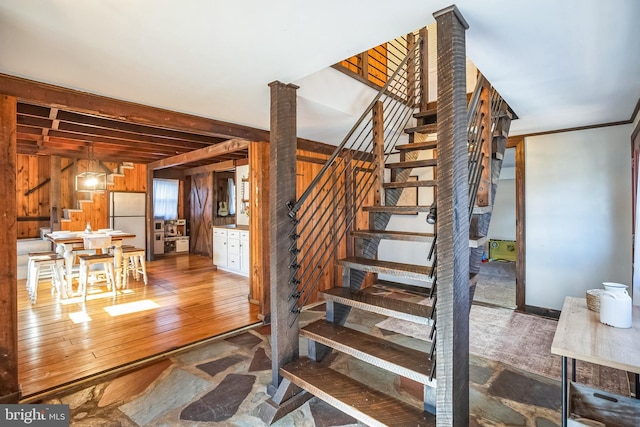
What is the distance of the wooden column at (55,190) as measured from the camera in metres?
6.46

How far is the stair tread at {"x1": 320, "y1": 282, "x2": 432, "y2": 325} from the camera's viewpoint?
1809 millimetres

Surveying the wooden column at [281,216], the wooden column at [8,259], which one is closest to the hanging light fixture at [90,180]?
the wooden column at [8,259]

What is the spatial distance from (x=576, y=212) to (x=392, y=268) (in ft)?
10.0

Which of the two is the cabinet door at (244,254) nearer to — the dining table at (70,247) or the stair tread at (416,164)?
the dining table at (70,247)

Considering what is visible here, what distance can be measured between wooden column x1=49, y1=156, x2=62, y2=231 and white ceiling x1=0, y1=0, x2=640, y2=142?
18.0ft

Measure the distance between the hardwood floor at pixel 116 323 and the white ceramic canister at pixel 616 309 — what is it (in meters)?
3.12

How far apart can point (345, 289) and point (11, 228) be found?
241 cm

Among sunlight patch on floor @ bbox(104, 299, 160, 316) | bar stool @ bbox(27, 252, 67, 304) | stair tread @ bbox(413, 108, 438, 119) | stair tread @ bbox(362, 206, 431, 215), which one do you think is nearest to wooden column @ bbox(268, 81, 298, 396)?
stair tread @ bbox(362, 206, 431, 215)

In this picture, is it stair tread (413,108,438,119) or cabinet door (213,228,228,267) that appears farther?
cabinet door (213,228,228,267)

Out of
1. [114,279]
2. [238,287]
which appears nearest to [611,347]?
[238,287]

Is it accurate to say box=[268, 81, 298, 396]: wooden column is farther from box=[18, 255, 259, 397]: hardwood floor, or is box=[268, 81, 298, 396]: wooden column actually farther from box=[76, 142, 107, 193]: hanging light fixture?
box=[76, 142, 107, 193]: hanging light fixture

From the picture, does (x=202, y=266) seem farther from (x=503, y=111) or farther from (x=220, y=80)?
(x=503, y=111)

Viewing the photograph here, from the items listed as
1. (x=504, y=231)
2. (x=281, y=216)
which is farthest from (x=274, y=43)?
(x=504, y=231)

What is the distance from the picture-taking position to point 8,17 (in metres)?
1.49
